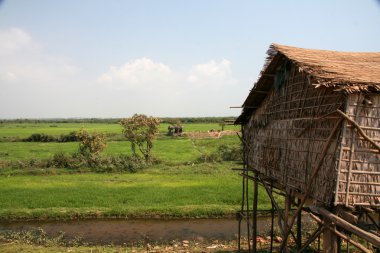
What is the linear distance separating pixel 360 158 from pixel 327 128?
2.30 ft

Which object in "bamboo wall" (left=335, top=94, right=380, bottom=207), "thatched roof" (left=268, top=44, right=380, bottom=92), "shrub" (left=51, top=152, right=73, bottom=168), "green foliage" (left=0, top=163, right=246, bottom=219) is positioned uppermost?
"thatched roof" (left=268, top=44, right=380, bottom=92)

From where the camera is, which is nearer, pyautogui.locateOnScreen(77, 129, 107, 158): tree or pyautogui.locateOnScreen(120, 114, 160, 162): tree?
pyautogui.locateOnScreen(77, 129, 107, 158): tree

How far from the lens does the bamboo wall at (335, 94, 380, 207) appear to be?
5070 mm

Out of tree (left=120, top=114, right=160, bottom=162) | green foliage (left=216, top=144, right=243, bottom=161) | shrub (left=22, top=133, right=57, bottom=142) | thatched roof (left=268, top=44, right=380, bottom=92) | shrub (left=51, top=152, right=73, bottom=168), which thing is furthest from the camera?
shrub (left=22, top=133, right=57, bottom=142)

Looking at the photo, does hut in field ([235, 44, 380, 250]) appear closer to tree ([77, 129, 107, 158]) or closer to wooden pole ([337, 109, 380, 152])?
wooden pole ([337, 109, 380, 152])

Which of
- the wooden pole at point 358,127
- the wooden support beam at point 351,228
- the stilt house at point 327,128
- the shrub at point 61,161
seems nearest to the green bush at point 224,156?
the shrub at point 61,161

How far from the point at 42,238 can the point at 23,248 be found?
1.44 meters

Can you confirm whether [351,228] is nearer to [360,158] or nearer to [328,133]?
[360,158]

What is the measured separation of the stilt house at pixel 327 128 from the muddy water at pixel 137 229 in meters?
6.93

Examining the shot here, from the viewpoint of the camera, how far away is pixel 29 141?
4806 centimetres

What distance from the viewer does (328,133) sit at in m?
5.50

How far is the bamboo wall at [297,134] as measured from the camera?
5418mm

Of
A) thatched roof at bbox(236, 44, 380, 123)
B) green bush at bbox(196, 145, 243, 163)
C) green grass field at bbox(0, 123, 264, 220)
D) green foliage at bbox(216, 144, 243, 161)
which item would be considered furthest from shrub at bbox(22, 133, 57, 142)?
thatched roof at bbox(236, 44, 380, 123)

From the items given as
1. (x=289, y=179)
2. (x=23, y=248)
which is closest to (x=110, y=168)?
(x=23, y=248)
